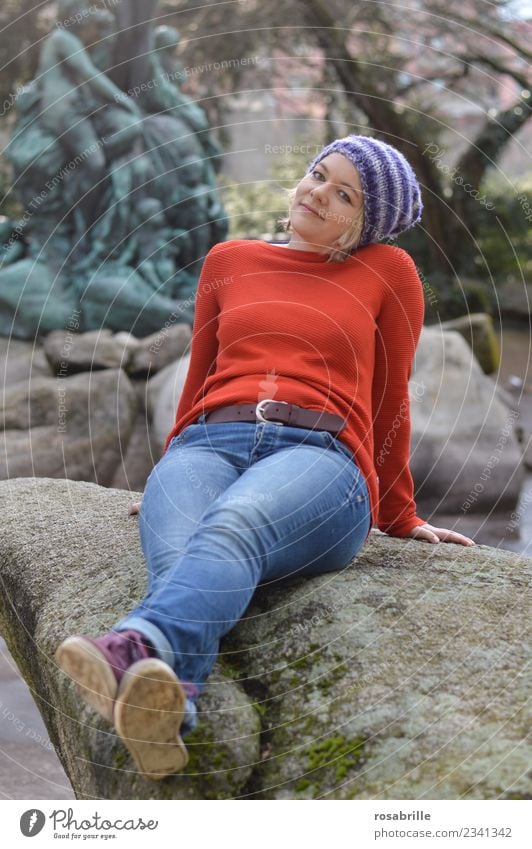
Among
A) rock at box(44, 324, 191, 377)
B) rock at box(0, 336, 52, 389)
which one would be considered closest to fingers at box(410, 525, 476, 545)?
rock at box(44, 324, 191, 377)

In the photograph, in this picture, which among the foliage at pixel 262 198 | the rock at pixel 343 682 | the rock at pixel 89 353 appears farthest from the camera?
the foliage at pixel 262 198

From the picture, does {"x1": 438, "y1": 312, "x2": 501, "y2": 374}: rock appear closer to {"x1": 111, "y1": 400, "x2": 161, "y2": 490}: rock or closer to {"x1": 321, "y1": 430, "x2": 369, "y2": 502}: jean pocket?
{"x1": 111, "y1": 400, "x2": 161, "y2": 490}: rock

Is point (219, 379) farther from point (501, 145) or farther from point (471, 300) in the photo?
point (501, 145)

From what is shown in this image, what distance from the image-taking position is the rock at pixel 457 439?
5426 mm

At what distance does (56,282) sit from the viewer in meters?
6.81

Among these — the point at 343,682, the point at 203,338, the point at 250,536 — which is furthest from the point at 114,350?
the point at 343,682

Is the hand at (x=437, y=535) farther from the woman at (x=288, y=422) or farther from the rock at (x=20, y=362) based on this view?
the rock at (x=20, y=362)

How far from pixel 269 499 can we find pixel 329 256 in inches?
29.0

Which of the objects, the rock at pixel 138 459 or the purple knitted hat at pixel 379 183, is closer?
the purple knitted hat at pixel 379 183

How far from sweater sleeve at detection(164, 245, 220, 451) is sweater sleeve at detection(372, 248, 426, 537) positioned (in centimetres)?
42

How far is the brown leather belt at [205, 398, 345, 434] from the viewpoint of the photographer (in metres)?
2.15

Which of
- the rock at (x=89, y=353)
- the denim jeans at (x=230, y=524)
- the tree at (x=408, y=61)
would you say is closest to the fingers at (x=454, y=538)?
the denim jeans at (x=230, y=524)

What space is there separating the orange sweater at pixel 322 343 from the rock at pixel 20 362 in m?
3.77

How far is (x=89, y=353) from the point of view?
5.95 m
